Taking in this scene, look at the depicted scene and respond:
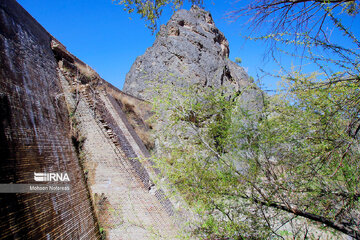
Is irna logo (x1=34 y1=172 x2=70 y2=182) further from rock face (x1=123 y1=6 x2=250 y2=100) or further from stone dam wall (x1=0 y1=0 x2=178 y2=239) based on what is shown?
rock face (x1=123 y1=6 x2=250 y2=100)

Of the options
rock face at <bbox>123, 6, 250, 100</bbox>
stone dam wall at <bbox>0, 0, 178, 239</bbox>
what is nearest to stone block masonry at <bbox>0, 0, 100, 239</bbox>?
stone dam wall at <bbox>0, 0, 178, 239</bbox>

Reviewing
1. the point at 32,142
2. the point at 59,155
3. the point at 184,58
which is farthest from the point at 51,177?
the point at 184,58

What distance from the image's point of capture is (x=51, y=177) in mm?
3678

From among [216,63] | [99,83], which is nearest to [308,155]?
[99,83]

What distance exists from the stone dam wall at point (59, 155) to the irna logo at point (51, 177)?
103mm

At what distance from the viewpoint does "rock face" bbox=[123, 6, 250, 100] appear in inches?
590

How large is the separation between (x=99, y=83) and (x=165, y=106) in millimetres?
7503

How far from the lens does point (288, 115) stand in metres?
3.23

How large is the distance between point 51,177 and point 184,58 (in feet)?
44.6

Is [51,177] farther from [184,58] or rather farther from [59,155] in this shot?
[184,58]

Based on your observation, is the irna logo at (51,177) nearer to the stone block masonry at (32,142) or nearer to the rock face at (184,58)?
the stone block masonry at (32,142)

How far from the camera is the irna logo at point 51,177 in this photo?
3.32 metres

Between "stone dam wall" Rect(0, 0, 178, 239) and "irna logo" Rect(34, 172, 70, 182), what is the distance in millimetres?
103

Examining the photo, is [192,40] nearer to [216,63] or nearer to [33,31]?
[216,63]
